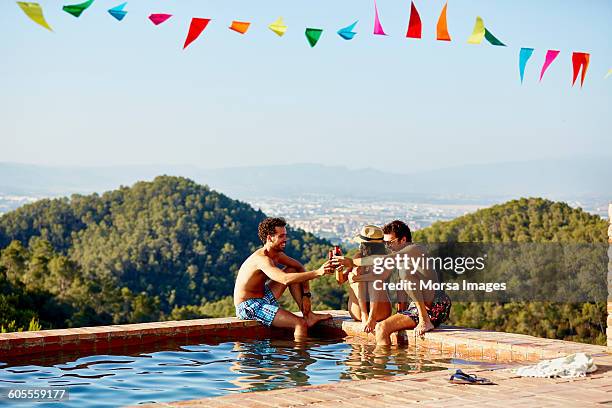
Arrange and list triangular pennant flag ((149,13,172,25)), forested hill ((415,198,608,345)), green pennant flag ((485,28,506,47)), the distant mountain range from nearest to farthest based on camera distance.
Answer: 1. triangular pennant flag ((149,13,172,25))
2. green pennant flag ((485,28,506,47))
3. forested hill ((415,198,608,345))
4. the distant mountain range

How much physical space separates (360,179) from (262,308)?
79061 mm

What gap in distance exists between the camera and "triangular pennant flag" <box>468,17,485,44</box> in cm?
937

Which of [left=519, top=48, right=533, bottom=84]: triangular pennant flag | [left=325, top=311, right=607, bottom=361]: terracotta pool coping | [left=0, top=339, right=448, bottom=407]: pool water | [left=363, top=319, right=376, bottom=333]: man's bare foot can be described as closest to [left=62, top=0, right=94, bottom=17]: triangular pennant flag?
[left=0, top=339, right=448, bottom=407]: pool water

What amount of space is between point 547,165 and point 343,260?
3713 inches

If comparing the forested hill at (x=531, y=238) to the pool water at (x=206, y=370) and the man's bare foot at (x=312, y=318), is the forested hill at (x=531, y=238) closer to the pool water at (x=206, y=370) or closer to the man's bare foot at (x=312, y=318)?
the man's bare foot at (x=312, y=318)

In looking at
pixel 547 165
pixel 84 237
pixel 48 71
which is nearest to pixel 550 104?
pixel 547 165

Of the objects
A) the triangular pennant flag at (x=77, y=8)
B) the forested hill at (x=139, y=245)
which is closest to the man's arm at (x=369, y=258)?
the triangular pennant flag at (x=77, y=8)

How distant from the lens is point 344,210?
5744cm

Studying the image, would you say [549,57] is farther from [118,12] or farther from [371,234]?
[118,12]

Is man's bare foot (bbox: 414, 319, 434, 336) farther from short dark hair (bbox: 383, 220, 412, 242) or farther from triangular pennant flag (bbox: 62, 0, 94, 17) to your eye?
triangular pennant flag (bbox: 62, 0, 94, 17)

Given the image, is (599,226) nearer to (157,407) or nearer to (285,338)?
(285,338)

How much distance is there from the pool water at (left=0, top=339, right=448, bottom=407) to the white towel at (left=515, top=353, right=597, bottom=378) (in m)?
1.19

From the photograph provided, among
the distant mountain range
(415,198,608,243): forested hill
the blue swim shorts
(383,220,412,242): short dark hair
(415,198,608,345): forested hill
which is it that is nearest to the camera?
(383,220,412,242): short dark hair

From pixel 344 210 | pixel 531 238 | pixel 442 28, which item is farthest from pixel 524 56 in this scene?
pixel 344 210
